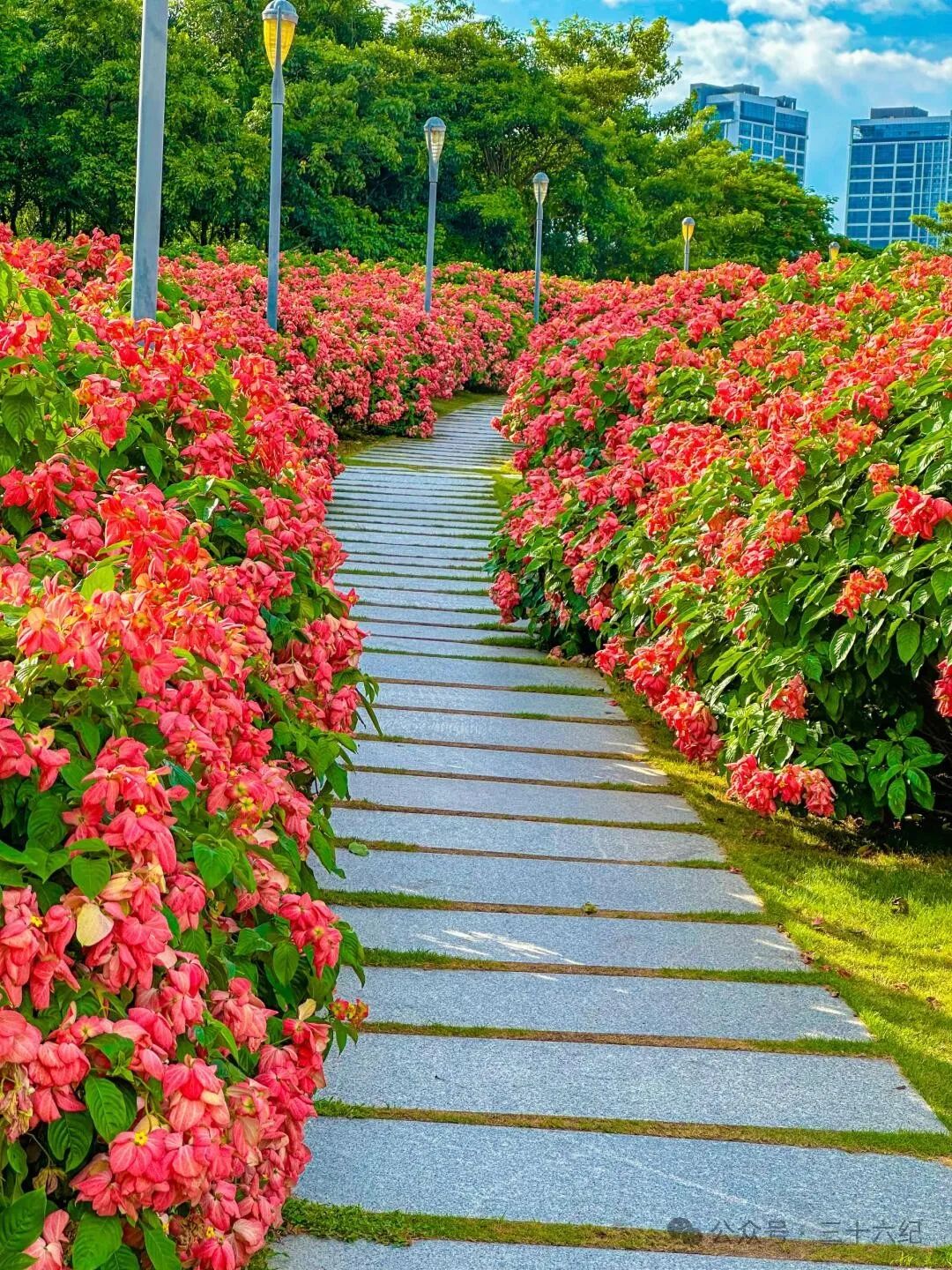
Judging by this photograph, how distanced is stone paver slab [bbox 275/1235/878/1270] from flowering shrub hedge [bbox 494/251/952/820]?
1.80 metres

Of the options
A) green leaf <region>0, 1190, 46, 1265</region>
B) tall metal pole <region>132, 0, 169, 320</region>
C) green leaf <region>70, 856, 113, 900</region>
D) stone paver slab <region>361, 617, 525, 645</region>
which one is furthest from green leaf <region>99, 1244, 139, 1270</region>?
stone paver slab <region>361, 617, 525, 645</region>

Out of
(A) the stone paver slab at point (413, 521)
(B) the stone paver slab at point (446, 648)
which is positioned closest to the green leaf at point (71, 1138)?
(B) the stone paver slab at point (446, 648)

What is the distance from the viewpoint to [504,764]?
5.19 metres

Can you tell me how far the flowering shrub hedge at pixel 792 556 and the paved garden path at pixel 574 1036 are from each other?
1.49 ft

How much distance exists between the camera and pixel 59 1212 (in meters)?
1.68

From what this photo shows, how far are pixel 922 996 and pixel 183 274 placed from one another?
9856 millimetres

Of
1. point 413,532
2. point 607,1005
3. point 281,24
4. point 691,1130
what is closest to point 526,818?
point 607,1005

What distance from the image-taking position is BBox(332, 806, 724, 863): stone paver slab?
4.38m

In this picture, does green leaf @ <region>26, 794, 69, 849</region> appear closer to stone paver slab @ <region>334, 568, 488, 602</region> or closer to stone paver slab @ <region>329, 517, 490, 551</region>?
stone paver slab @ <region>334, 568, 488, 602</region>

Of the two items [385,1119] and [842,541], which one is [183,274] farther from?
[385,1119]

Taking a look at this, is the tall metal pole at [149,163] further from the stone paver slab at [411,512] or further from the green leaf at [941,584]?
the stone paver slab at [411,512]

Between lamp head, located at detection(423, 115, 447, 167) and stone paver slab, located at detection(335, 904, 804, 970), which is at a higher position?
lamp head, located at detection(423, 115, 447, 167)

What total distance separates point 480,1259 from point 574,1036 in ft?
2.80

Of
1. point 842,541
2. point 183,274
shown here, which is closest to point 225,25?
point 183,274
